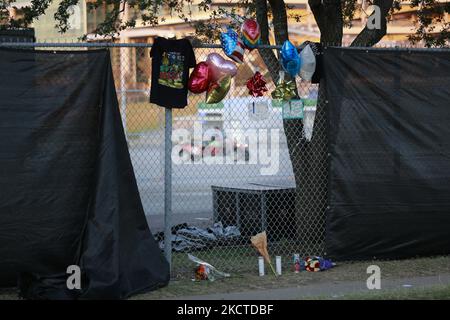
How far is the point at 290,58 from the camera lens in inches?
334

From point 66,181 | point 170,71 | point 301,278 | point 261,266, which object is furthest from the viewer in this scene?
point 261,266

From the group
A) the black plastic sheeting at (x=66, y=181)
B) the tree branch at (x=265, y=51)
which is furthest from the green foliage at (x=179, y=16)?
the black plastic sheeting at (x=66, y=181)

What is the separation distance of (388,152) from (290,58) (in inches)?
62.2

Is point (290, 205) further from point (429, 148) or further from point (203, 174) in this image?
point (203, 174)

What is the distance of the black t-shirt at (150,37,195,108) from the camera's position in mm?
8062

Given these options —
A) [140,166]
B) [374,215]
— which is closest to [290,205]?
[374,215]

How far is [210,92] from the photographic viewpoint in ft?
Result: 27.4

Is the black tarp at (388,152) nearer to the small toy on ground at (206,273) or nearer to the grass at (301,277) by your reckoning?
the grass at (301,277)

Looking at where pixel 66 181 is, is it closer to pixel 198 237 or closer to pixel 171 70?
pixel 171 70

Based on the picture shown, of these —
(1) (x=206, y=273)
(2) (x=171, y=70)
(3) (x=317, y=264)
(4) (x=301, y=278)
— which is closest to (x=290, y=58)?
(2) (x=171, y=70)

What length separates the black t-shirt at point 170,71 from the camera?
8.06m
